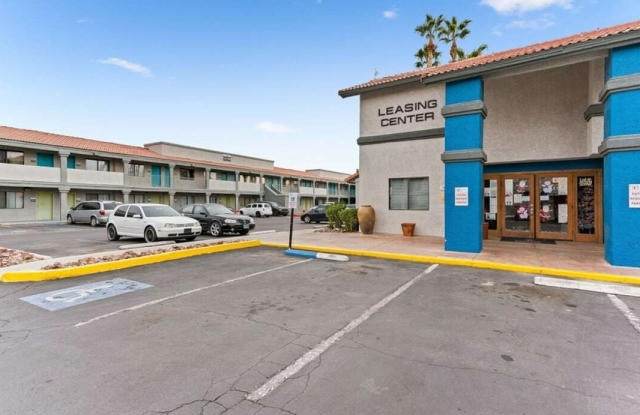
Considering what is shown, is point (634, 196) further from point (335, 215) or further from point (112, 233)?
point (112, 233)

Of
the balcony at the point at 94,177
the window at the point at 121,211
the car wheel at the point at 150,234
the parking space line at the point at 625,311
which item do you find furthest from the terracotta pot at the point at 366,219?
the balcony at the point at 94,177

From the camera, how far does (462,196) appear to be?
10242mm

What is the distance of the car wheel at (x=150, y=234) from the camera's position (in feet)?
42.7

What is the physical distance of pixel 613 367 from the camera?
137 inches

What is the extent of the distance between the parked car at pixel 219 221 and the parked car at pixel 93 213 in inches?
392

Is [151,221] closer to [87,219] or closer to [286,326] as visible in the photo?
[286,326]

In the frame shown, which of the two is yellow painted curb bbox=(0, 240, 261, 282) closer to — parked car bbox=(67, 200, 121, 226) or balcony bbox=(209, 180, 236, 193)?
parked car bbox=(67, 200, 121, 226)

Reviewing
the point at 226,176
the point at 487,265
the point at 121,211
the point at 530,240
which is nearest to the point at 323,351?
the point at 487,265

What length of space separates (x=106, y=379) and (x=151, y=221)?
1096cm

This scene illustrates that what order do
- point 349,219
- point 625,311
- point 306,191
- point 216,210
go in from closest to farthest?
point 625,311 < point 349,219 < point 216,210 < point 306,191

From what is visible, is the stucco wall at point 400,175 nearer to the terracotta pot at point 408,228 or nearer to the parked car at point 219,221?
the terracotta pot at point 408,228

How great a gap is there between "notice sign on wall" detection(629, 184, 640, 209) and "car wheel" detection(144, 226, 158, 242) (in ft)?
48.1

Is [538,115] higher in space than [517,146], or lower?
higher

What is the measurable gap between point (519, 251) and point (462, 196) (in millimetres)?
2425
